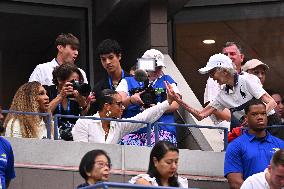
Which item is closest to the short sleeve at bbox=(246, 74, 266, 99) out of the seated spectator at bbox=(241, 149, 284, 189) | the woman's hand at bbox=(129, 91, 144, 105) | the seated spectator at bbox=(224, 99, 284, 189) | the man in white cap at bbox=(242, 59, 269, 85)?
the seated spectator at bbox=(224, 99, 284, 189)

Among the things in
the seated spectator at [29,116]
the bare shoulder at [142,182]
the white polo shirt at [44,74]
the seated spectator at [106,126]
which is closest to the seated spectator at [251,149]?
the seated spectator at [106,126]

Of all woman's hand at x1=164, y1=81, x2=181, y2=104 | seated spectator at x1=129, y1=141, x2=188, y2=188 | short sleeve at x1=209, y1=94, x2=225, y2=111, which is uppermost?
woman's hand at x1=164, y1=81, x2=181, y2=104

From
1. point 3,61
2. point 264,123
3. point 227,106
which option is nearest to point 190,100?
point 227,106

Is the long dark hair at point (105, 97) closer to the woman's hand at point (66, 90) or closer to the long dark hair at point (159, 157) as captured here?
the woman's hand at point (66, 90)

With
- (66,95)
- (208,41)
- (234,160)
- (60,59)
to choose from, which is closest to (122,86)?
(66,95)

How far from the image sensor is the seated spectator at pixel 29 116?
14992mm

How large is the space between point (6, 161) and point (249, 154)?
9.94 ft

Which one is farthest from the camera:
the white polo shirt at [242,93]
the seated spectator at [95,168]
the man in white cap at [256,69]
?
the man in white cap at [256,69]

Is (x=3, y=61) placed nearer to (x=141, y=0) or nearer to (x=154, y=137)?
(x=141, y=0)

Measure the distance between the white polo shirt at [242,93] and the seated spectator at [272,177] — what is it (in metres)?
2.63

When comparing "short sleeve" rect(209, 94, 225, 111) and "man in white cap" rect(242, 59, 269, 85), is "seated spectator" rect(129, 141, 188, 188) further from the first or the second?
"man in white cap" rect(242, 59, 269, 85)

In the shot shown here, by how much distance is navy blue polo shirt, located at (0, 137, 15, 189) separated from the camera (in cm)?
1349

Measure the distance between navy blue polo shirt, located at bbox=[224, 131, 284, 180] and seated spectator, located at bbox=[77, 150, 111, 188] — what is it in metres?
2.91

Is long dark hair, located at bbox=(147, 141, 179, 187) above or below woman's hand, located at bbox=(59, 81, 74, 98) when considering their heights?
below
